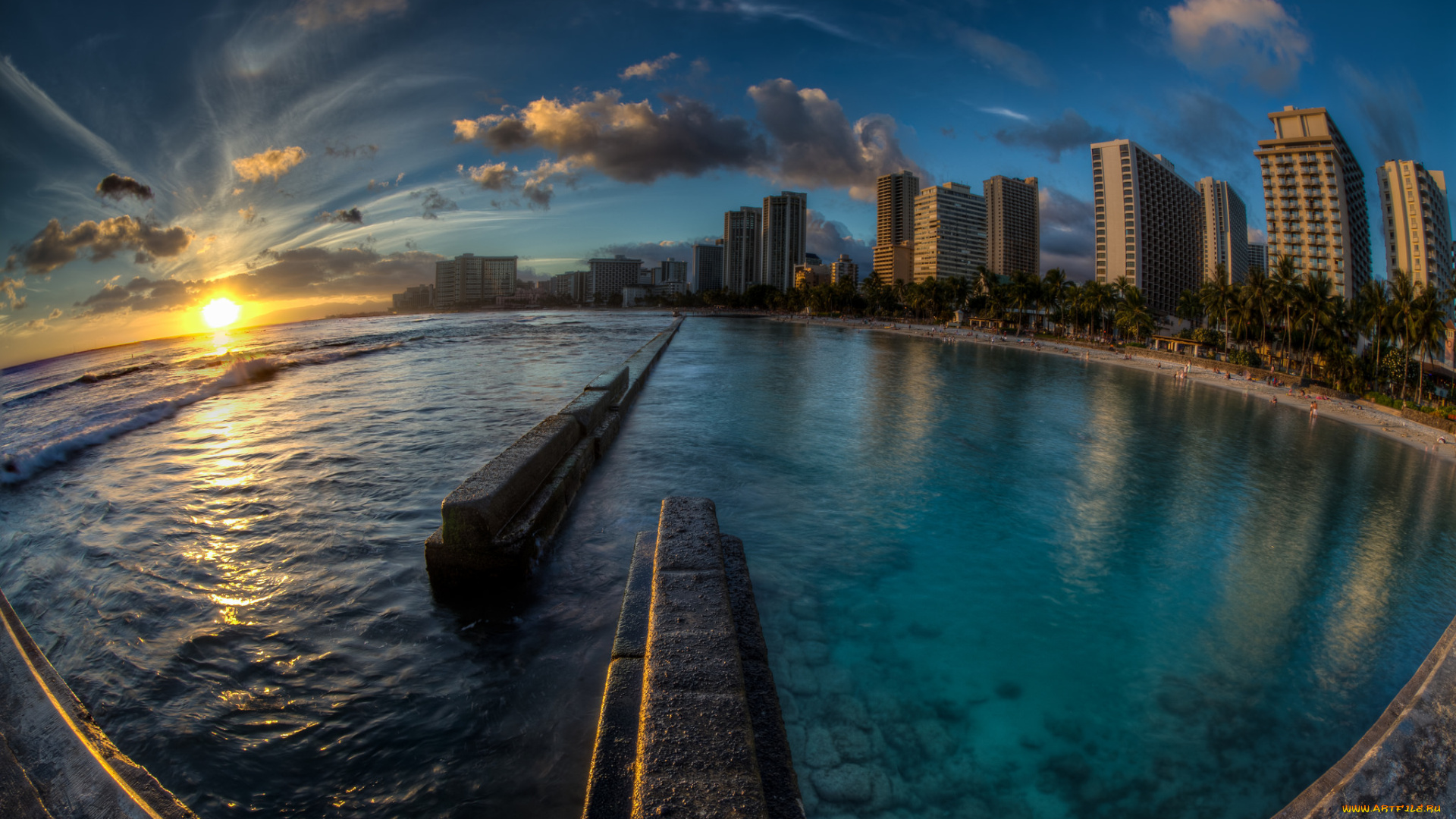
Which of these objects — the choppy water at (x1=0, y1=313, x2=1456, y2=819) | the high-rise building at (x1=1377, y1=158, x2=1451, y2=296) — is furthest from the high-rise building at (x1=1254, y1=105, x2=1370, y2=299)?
the choppy water at (x1=0, y1=313, x2=1456, y2=819)

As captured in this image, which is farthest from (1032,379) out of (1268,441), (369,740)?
(369,740)

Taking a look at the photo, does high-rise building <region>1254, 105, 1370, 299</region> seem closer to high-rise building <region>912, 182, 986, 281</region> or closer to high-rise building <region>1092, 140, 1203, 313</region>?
high-rise building <region>1092, 140, 1203, 313</region>

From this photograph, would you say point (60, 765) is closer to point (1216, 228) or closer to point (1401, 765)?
point (1401, 765)

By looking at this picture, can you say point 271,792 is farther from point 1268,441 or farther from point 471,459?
point 1268,441

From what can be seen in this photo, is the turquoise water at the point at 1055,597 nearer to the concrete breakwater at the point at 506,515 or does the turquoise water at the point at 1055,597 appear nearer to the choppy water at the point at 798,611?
the choppy water at the point at 798,611

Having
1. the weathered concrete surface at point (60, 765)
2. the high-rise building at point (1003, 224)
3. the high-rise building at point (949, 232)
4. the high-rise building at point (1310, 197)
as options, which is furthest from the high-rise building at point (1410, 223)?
the weathered concrete surface at point (60, 765)

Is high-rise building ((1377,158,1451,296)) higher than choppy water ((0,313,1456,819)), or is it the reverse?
high-rise building ((1377,158,1451,296))
